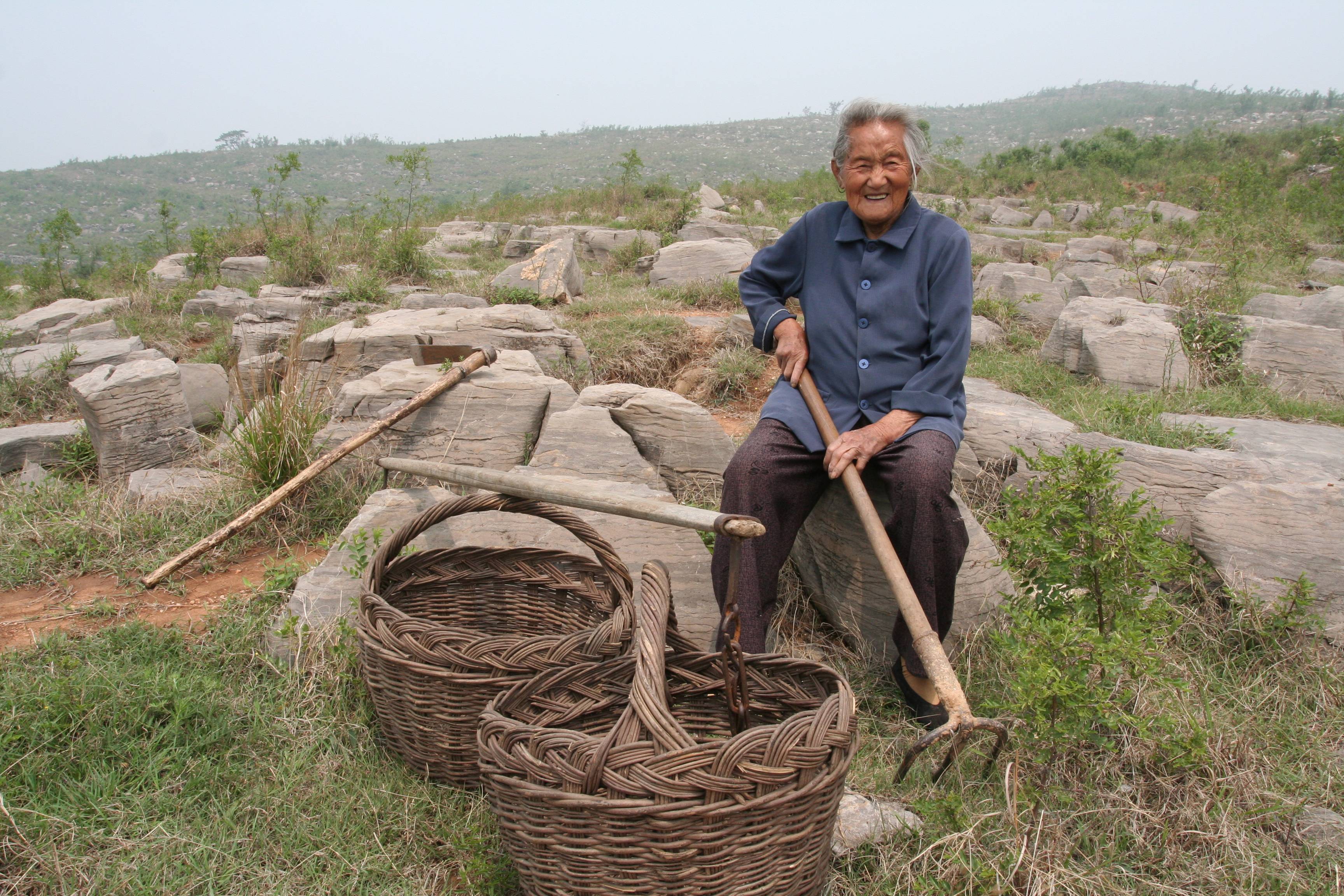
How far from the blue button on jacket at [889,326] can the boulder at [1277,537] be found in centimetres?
124

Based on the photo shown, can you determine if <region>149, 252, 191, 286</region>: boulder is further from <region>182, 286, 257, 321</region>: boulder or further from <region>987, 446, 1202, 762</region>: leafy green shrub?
<region>987, 446, 1202, 762</region>: leafy green shrub

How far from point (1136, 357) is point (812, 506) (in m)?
3.46

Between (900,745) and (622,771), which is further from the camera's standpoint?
(900,745)

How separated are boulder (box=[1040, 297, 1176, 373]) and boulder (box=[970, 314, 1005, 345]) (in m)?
0.55

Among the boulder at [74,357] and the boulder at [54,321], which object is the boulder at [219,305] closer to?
the boulder at [54,321]

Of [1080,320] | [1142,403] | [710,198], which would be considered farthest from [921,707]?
[710,198]

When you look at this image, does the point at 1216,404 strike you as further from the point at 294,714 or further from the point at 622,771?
the point at 294,714

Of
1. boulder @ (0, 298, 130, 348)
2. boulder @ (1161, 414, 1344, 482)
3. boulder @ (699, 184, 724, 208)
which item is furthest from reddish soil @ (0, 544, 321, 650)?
boulder @ (699, 184, 724, 208)

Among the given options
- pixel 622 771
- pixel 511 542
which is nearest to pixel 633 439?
pixel 511 542

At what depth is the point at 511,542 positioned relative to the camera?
10.2 feet

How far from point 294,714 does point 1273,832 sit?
2.65 meters

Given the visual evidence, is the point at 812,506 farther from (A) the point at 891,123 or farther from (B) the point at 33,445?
(B) the point at 33,445

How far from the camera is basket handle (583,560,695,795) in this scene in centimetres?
151

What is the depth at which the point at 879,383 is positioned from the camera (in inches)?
106
